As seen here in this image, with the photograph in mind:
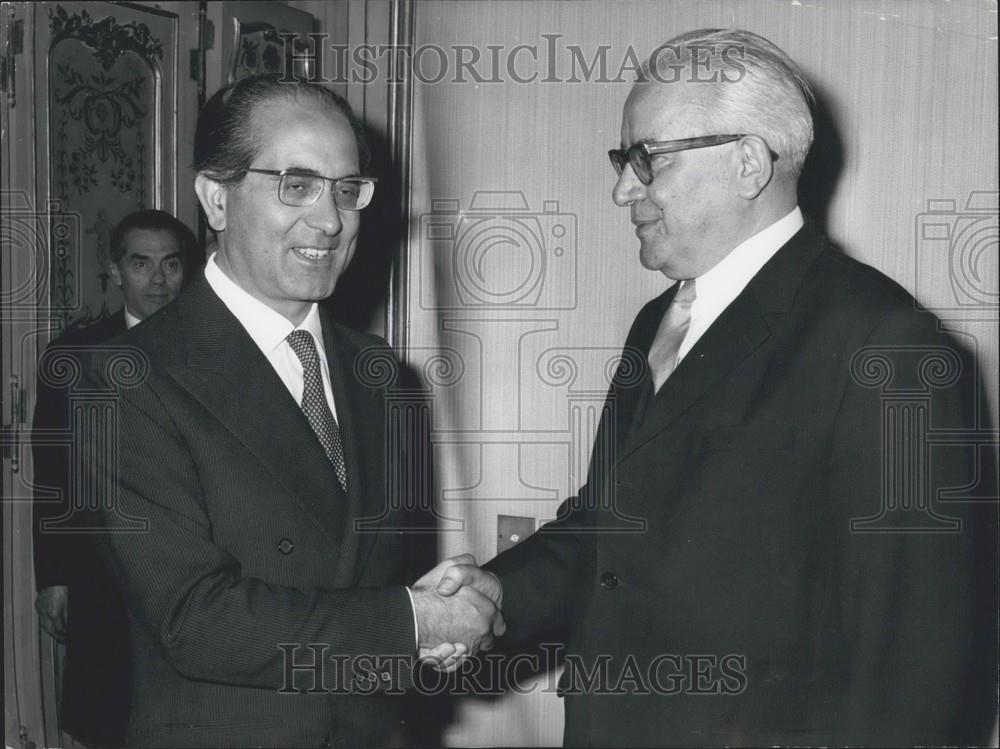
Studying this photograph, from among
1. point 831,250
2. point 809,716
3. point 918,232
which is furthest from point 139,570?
point 918,232

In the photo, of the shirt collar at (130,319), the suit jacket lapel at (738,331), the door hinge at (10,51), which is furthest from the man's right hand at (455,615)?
the door hinge at (10,51)

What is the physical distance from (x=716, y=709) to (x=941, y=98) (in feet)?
4.03

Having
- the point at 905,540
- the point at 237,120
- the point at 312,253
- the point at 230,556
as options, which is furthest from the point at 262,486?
the point at 905,540

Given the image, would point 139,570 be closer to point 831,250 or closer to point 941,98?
point 831,250

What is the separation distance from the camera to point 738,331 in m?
1.57

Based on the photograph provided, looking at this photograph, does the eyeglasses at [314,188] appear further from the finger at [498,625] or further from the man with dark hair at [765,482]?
the finger at [498,625]

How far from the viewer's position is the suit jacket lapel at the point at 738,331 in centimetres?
155

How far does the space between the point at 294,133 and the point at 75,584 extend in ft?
3.57

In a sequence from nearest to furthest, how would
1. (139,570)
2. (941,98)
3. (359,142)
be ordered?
1. (139,570)
2. (359,142)
3. (941,98)

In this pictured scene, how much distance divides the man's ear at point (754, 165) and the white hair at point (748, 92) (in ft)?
0.05

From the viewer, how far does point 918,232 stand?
193 cm

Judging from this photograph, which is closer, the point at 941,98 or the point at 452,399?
the point at 941,98

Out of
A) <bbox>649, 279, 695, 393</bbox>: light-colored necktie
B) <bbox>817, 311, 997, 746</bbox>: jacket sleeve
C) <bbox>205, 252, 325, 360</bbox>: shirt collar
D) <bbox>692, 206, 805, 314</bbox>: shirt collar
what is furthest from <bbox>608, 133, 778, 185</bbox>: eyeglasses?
<bbox>205, 252, 325, 360</bbox>: shirt collar

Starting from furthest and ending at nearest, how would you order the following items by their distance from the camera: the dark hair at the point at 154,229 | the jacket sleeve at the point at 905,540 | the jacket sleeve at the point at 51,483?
1. the dark hair at the point at 154,229
2. the jacket sleeve at the point at 51,483
3. the jacket sleeve at the point at 905,540
